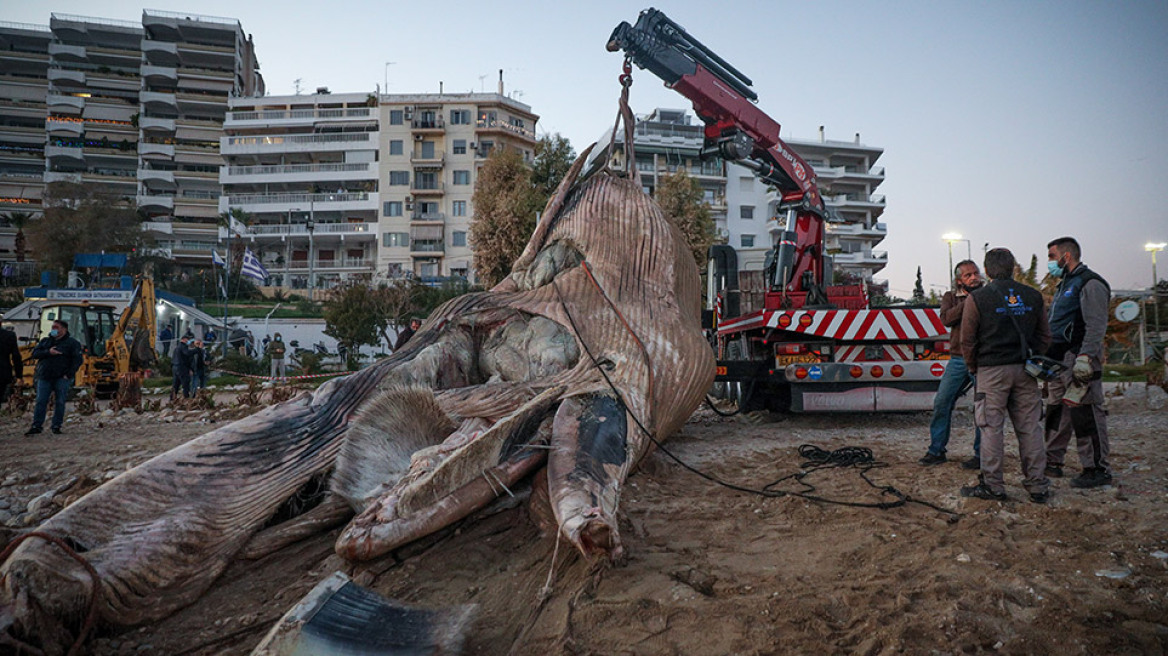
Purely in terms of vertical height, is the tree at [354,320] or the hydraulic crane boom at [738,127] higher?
the hydraulic crane boom at [738,127]

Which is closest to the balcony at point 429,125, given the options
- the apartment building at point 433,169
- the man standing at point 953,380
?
the apartment building at point 433,169

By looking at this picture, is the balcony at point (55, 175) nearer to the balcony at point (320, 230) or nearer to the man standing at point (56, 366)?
the balcony at point (320, 230)

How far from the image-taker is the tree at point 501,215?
2534cm

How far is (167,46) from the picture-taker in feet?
201

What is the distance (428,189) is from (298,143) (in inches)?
537

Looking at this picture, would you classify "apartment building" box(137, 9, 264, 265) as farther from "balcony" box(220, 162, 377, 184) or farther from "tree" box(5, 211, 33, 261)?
"tree" box(5, 211, 33, 261)

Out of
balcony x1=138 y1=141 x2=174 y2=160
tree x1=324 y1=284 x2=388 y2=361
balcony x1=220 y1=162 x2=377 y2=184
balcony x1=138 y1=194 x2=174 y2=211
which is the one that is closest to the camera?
tree x1=324 y1=284 x2=388 y2=361

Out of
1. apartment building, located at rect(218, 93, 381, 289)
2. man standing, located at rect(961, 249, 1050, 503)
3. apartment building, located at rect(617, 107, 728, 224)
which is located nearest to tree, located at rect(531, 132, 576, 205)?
apartment building, located at rect(617, 107, 728, 224)

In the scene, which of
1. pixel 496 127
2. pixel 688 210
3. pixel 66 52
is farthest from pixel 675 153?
pixel 66 52

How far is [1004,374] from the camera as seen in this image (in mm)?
4105

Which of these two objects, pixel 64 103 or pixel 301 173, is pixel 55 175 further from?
pixel 301 173

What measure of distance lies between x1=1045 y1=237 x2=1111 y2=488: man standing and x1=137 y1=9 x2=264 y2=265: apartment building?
211 feet

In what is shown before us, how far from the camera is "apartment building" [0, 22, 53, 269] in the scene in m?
60.1

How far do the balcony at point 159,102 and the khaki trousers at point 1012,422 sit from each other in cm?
7356
